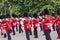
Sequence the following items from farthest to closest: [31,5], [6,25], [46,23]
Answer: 1. [31,5]
2. [6,25]
3. [46,23]

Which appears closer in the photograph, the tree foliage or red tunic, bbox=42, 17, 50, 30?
red tunic, bbox=42, 17, 50, 30

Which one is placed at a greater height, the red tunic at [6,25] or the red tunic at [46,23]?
the red tunic at [46,23]

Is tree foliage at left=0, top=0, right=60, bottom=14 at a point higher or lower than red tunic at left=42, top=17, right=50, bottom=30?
lower

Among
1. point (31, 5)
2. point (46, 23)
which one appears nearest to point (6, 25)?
point (46, 23)

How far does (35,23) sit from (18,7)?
19.3 metres

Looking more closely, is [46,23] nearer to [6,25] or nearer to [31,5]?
[6,25]

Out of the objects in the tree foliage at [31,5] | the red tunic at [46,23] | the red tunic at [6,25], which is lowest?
the tree foliage at [31,5]

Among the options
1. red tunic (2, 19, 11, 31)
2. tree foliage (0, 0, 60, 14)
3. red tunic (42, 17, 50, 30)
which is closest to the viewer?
red tunic (42, 17, 50, 30)

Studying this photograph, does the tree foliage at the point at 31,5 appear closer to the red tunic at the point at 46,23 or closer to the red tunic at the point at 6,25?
the red tunic at the point at 6,25

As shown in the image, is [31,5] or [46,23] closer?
[46,23]

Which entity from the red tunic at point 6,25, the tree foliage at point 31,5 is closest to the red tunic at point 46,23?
the red tunic at point 6,25

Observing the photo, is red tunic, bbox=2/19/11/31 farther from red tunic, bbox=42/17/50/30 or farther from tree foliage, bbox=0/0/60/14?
tree foliage, bbox=0/0/60/14

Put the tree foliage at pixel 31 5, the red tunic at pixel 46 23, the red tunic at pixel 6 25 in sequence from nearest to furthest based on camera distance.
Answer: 1. the red tunic at pixel 46 23
2. the red tunic at pixel 6 25
3. the tree foliage at pixel 31 5

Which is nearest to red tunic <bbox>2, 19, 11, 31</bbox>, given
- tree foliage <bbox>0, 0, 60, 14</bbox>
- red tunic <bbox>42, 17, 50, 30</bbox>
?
red tunic <bbox>42, 17, 50, 30</bbox>
